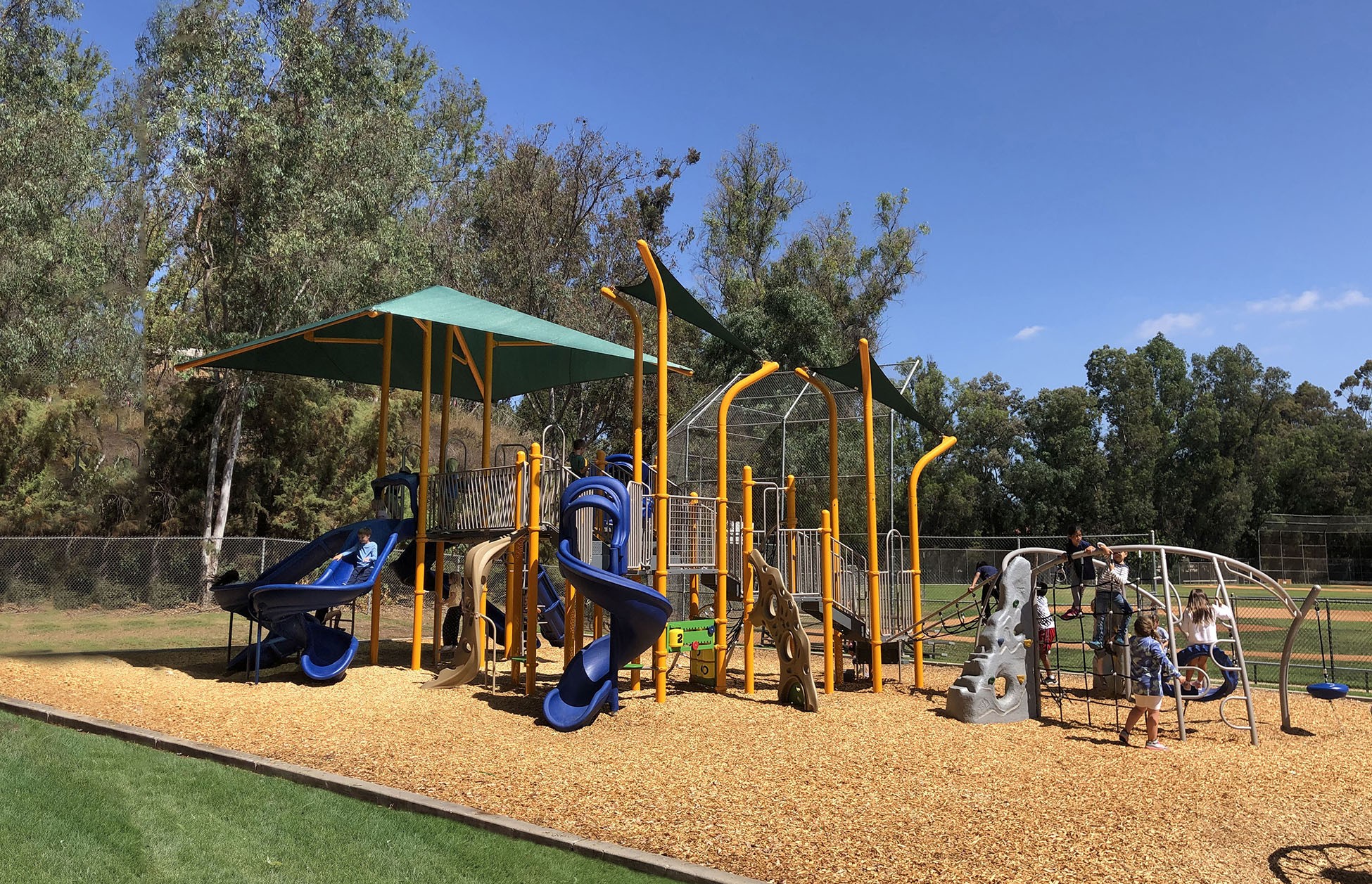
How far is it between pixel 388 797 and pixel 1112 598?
853 centimetres

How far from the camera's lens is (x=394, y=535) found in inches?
549

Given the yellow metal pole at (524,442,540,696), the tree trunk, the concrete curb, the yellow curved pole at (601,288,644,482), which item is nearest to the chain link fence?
the tree trunk

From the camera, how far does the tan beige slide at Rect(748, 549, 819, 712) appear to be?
38.0 ft

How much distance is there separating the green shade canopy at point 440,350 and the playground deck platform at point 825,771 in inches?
188

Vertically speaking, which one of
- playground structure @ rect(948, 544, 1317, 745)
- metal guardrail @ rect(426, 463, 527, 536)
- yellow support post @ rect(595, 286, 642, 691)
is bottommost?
playground structure @ rect(948, 544, 1317, 745)

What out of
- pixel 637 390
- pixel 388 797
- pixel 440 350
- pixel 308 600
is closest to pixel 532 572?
pixel 637 390

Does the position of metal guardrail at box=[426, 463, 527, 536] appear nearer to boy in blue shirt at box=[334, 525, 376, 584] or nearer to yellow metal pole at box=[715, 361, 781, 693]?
boy in blue shirt at box=[334, 525, 376, 584]

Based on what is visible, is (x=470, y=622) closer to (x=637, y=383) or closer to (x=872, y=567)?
(x=637, y=383)

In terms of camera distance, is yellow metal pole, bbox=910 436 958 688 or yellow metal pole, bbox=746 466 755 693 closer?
yellow metal pole, bbox=746 466 755 693

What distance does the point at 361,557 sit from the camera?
43.4 ft

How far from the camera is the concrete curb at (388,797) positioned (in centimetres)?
587

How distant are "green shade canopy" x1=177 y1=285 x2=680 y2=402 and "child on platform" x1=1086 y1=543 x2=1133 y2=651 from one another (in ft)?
22.3

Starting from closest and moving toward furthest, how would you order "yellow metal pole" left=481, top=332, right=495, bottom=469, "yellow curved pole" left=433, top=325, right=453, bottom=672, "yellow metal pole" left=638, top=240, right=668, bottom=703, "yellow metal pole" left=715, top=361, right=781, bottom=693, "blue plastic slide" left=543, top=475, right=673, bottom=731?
"blue plastic slide" left=543, top=475, right=673, bottom=731 → "yellow metal pole" left=638, top=240, right=668, bottom=703 → "yellow metal pole" left=715, top=361, right=781, bottom=693 → "yellow curved pole" left=433, top=325, right=453, bottom=672 → "yellow metal pole" left=481, top=332, right=495, bottom=469

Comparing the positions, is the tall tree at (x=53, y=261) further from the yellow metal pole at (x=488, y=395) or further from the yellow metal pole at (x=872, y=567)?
the yellow metal pole at (x=872, y=567)
